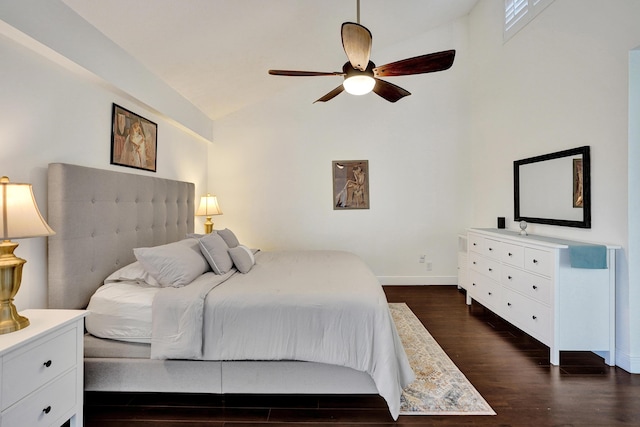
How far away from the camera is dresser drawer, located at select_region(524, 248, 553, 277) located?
7.71 ft

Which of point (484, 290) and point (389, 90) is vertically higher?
point (389, 90)

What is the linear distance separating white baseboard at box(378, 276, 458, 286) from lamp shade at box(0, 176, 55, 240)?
12.7 feet

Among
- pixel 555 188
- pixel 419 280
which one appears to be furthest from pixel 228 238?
pixel 555 188

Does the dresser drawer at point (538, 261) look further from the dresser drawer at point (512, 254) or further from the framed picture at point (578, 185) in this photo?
the framed picture at point (578, 185)

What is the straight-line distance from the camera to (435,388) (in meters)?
1.97

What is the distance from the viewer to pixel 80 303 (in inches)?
76.9

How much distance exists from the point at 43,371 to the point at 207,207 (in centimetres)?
267

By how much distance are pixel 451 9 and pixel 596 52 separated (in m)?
2.19

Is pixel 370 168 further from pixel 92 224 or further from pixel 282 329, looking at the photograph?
pixel 92 224

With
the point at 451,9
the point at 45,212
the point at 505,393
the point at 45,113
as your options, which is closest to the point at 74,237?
the point at 45,212

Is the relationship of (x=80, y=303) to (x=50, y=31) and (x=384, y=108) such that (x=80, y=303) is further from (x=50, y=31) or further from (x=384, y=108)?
(x=384, y=108)

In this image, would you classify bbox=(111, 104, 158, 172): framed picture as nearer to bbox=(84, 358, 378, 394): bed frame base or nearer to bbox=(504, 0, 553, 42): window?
bbox=(84, 358, 378, 394): bed frame base

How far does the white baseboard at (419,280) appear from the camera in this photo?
4453mm

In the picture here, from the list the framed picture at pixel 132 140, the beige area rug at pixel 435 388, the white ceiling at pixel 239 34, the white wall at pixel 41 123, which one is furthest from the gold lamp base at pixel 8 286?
the beige area rug at pixel 435 388
